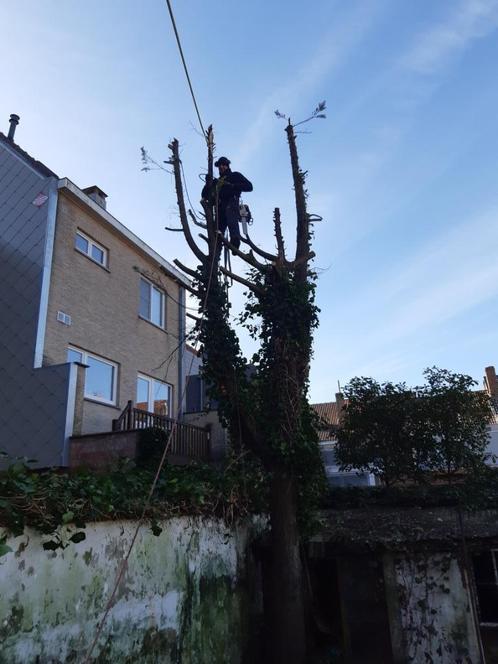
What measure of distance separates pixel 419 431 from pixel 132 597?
745 cm

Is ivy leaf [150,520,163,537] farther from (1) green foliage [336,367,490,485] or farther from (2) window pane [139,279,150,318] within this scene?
(2) window pane [139,279,150,318]

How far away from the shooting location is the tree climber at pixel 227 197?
29.3ft

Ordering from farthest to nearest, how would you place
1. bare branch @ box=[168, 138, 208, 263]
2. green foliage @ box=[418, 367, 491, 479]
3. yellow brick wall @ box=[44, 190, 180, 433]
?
yellow brick wall @ box=[44, 190, 180, 433] < green foliage @ box=[418, 367, 491, 479] < bare branch @ box=[168, 138, 208, 263]

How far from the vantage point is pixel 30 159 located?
1338 cm

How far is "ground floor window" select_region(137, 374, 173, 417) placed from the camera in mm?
15062

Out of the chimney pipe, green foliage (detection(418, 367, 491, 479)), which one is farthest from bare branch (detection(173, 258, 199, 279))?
the chimney pipe

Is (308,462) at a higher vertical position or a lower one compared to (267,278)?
lower

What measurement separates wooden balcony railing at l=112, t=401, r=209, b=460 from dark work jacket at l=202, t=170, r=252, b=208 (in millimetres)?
4826

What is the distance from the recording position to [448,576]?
26.1ft

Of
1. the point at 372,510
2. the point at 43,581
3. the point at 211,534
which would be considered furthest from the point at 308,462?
the point at 43,581

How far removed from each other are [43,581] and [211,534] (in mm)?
3386

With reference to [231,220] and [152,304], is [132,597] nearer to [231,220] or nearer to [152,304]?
[231,220]

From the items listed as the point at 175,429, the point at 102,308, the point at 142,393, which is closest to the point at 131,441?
the point at 175,429

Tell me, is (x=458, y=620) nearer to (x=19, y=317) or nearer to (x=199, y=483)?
(x=199, y=483)
